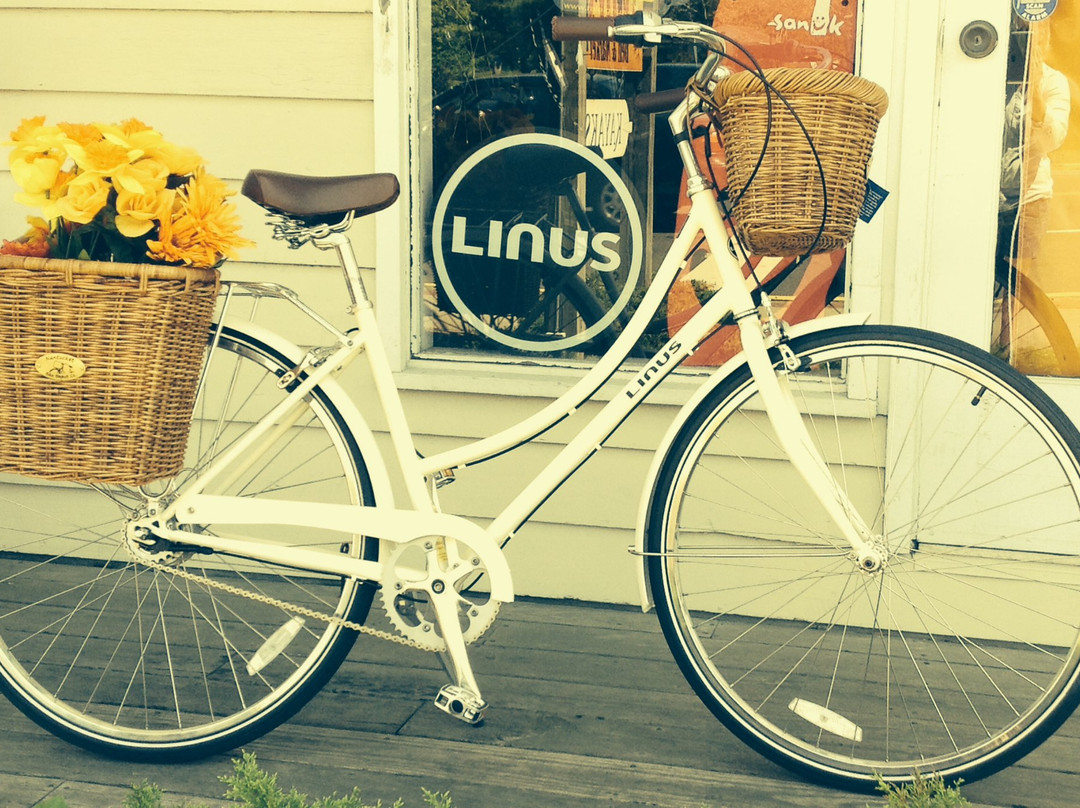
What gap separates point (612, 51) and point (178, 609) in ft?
6.52

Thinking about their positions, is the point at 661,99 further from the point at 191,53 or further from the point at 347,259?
the point at 191,53

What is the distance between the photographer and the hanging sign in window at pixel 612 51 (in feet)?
11.0

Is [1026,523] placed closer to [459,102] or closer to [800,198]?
[800,198]

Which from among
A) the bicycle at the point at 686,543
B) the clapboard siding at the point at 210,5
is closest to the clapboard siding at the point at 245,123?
the clapboard siding at the point at 210,5

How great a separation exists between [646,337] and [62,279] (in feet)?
5.75

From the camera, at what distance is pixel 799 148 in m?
2.12

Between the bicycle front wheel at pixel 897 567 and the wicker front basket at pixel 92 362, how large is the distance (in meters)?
1.18

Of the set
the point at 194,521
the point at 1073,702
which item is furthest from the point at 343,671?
the point at 1073,702

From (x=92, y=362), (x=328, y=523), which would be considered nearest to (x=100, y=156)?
(x=92, y=362)

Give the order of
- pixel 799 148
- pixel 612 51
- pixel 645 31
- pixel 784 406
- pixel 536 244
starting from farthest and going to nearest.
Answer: pixel 536 244, pixel 612 51, pixel 784 406, pixel 645 31, pixel 799 148

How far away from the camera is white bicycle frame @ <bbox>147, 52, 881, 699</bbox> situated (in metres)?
2.36

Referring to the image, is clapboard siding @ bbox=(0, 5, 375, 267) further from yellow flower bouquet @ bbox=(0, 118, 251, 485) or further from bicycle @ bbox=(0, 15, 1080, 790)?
yellow flower bouquet @ bbox=(0, 118, 251, 485)

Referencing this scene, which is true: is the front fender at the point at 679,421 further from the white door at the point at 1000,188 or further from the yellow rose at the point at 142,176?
the yellow rose at the point at 142,176

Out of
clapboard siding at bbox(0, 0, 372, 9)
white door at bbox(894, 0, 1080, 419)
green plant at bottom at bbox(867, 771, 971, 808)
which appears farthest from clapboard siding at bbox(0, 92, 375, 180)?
green plant at bottom at bbox(867, 771, 971, 808)
